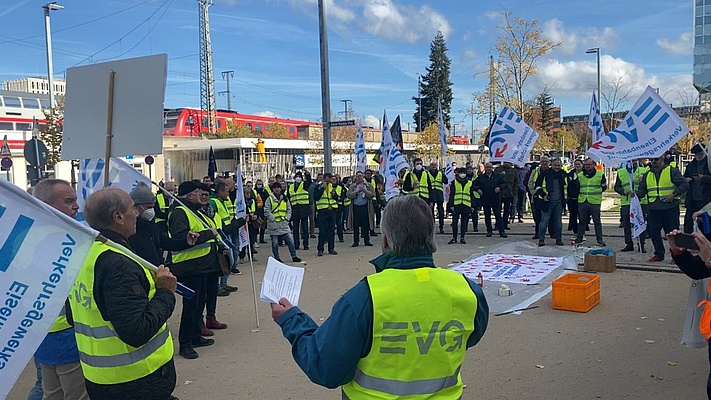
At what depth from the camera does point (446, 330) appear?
89.2 inches

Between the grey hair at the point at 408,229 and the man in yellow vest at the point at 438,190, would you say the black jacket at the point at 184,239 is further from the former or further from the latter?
the man in yellow vest at the point at 438,190

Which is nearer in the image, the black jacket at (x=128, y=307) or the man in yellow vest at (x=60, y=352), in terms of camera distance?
the black jacket at (x=128, y=307)

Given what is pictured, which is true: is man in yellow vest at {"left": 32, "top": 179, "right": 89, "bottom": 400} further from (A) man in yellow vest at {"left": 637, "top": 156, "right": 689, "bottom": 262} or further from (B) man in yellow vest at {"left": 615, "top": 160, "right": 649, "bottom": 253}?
(B) man in yellow vest at {"left": 615, "top": 160, "right": 649, "bottom": 253}

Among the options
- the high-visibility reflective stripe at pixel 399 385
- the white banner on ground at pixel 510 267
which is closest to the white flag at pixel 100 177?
the high-visibility reflective stripe at pixel 399 385

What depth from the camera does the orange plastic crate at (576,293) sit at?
23.8 feet

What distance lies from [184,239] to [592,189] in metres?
9.28

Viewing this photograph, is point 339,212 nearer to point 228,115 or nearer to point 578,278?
point 578,278

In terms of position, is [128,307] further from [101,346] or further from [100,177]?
[100,177]

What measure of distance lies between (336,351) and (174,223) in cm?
452

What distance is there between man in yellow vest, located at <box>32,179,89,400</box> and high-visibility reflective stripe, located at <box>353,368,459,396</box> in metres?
2.32

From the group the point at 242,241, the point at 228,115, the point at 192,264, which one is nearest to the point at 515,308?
the point at 192,264

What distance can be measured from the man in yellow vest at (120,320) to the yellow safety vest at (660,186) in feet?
31.6

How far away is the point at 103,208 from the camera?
3.21 meters

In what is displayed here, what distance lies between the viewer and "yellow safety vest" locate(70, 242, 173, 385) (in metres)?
2.97
